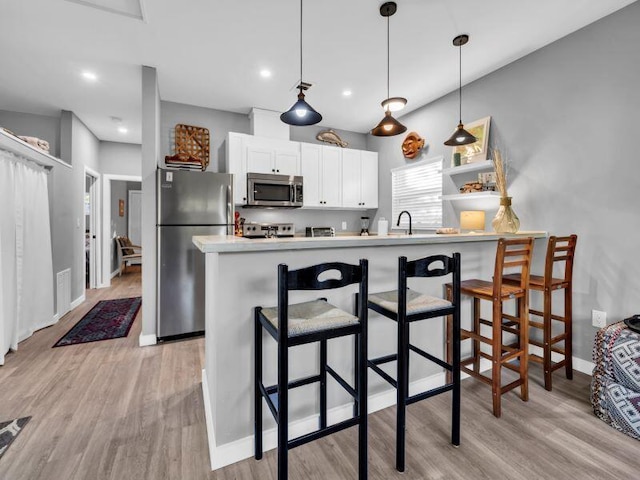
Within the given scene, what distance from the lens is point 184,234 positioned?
3.21 meters

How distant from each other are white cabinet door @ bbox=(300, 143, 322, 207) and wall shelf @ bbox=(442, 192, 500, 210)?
5.91ft

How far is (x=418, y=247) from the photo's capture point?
2086 mm

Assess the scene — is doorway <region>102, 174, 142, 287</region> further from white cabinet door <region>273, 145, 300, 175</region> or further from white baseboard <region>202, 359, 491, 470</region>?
white baseboard <region>202, 359, 491, 470</region>

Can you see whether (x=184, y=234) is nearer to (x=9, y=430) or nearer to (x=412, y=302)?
(x=9, y=430)

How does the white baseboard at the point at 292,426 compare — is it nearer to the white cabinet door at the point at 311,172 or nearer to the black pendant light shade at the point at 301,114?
the black pendant light shade at the point at 301,114

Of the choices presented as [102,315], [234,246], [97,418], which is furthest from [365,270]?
[102,315]

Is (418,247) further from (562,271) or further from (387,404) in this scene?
(562,271)

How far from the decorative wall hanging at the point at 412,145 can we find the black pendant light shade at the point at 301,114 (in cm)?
213

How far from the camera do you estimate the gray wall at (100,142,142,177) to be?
564cm

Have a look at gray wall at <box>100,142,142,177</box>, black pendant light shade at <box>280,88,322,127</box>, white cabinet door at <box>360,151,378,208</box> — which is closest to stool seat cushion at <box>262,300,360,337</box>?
black pendant light shade at <box>280,88,322,127</box>

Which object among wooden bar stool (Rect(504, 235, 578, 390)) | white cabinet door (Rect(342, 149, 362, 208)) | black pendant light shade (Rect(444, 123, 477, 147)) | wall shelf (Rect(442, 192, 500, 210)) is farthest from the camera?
white cabinet door (Rect(342, 149, 362, 208))

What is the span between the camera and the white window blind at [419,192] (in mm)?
3930

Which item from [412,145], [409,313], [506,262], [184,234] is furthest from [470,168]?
[184,234]

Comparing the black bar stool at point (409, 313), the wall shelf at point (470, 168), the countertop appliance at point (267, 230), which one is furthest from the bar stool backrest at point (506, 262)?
the countertop appliance at point (267, 230)
